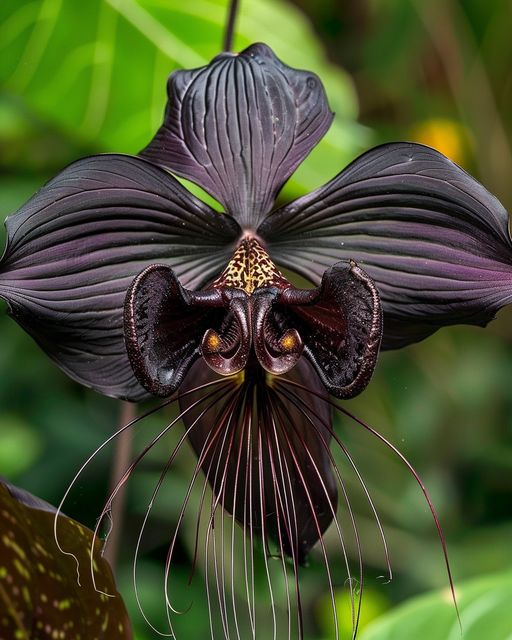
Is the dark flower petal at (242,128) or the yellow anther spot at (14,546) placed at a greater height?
the dark flower petal at (242,128)

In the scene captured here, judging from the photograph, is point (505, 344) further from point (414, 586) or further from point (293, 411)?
point (293, 411)

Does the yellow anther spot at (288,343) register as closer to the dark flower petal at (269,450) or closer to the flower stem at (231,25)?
the dark flower petal at (269,450)

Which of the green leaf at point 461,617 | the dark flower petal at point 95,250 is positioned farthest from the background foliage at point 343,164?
the dark flower petal at point 95,250

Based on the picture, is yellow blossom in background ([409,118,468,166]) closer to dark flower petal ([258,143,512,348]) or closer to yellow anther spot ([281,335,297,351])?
dark flower petal ([258,143,512,348])

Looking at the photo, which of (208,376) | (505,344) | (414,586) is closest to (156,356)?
(208,376)

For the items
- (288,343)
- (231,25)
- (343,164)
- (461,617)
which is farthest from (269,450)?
(343,164)

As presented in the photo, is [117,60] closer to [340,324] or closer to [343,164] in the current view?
[343,164]
